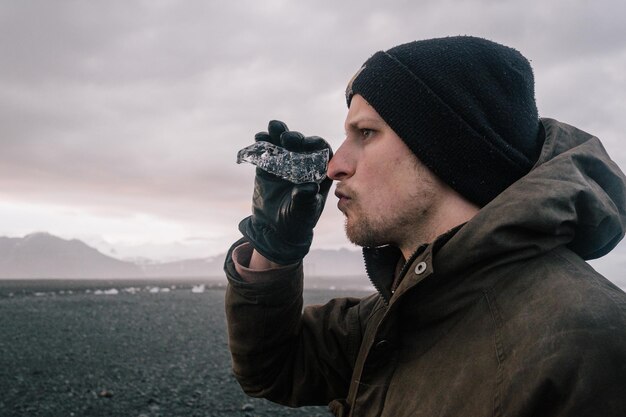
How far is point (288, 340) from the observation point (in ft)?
11.0

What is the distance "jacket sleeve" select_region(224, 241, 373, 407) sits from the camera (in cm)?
320

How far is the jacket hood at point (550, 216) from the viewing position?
2051 mm

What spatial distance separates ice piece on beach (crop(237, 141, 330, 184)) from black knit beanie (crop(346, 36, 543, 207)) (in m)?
0.52

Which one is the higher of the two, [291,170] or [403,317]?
[291,170]

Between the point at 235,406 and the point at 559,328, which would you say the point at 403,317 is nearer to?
the point at 559,328

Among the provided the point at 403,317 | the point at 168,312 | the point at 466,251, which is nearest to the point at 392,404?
the point at 403,317

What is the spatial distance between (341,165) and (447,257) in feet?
3.35

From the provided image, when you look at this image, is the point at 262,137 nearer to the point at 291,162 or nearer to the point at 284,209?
the point at 291,162

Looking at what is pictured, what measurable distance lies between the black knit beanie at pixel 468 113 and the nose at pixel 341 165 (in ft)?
1.07

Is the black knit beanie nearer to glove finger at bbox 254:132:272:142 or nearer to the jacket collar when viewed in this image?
the jacket collar

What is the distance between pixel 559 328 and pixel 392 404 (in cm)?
90

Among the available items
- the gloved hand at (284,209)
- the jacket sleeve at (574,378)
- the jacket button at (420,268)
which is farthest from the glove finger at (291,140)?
the jacket sleeve at (574,378)

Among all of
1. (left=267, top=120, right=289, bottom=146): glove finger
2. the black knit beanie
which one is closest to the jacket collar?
the black knit beanie

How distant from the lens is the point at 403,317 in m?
2.44
